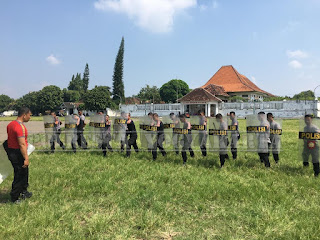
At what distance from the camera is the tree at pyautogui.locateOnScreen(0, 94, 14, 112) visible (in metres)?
101

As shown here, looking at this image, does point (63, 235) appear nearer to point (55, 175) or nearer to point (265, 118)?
point (55, 175)

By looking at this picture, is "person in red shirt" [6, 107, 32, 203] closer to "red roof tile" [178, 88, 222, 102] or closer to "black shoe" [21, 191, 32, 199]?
"black shoe" [21, 191, 32, 199]

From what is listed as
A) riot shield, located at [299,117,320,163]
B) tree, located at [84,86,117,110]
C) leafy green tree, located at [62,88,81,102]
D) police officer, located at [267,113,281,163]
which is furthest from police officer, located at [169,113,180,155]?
leafy green tree, located at [62,88,81,102]

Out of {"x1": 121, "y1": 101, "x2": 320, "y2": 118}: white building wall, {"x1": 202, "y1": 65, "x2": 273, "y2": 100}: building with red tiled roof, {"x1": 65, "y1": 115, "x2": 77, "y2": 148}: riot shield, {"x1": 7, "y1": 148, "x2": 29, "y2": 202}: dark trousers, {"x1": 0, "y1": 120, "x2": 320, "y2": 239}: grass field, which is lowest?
{"x1": 0, "y1": 120, "x2": 320, "y2": 239}: grass field

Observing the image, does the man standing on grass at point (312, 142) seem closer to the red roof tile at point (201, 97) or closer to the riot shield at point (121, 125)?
the riot shield at point (121, 125)

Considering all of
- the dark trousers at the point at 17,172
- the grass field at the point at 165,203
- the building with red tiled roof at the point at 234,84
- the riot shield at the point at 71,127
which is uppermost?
the building with red tiled roof at the point at 234,84

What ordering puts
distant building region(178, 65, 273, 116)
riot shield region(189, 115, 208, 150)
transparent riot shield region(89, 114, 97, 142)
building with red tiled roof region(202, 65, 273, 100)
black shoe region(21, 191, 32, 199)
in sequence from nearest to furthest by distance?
black shoe region(21, 191, 32, 199) < riot shield region(189, 115, 208, 150) < transparent riot shield region(89, 114, 97, 142) < distant building region(178, 65, 273, 116) < building with red tiled roof region(202, 65, 273, 100)

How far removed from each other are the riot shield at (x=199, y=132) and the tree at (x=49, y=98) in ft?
216

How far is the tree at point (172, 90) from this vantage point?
70500mm

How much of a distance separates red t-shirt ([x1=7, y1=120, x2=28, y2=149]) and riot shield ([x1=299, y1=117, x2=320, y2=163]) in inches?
277

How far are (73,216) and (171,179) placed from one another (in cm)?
277

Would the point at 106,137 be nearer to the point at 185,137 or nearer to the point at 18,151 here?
the point at 185,137

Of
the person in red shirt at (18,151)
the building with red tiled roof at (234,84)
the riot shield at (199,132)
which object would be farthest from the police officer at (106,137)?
the building with red tiled roof at (234,84)

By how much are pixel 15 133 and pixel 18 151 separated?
0.41m
